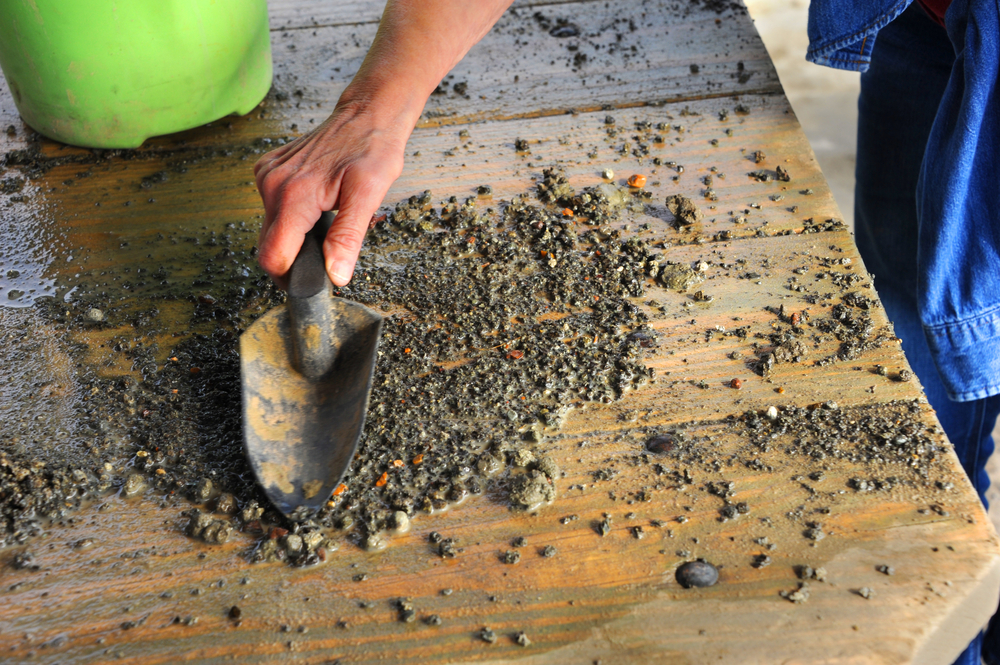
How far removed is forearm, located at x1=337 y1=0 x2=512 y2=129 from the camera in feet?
3.30

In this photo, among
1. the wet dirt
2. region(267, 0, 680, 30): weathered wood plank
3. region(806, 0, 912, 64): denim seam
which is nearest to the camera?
the wet dirt

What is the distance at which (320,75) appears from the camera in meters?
1.39

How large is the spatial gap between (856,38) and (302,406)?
0.95 m

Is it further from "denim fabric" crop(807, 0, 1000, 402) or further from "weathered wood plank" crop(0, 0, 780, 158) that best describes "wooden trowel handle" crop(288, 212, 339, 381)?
"denim fabric" crop(807, 0, 1000, 402)

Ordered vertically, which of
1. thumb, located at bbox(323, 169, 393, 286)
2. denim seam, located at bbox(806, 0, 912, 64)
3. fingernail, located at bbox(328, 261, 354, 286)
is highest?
denim seam, located at bbox(806, 0, 912, 64)

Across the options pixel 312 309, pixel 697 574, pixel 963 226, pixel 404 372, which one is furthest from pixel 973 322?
pixel 312 309

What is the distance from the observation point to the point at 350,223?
90 cm

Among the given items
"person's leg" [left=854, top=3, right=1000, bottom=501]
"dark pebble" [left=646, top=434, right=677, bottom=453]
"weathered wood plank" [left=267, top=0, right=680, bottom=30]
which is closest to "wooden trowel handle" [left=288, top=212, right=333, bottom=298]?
"dark pebble" [left=646, top=434, right=677, bottom=453]

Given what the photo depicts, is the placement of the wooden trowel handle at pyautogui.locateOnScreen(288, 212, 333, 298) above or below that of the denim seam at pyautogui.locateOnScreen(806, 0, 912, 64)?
below

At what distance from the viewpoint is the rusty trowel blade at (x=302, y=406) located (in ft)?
2.71

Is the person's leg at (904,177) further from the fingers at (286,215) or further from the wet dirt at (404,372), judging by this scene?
the fingers at (286,215)

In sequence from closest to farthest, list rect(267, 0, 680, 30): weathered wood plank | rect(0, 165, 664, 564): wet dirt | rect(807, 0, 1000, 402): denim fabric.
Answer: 1. rect(0, 165, 664, 564): wet dirt
2. rect(807, 0, 1000, 402): denim fabric
3. rect(267, 0, 680, 30): weathered wood plank

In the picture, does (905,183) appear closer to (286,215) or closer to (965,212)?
(965,212)

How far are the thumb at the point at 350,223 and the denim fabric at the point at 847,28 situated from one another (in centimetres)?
71
